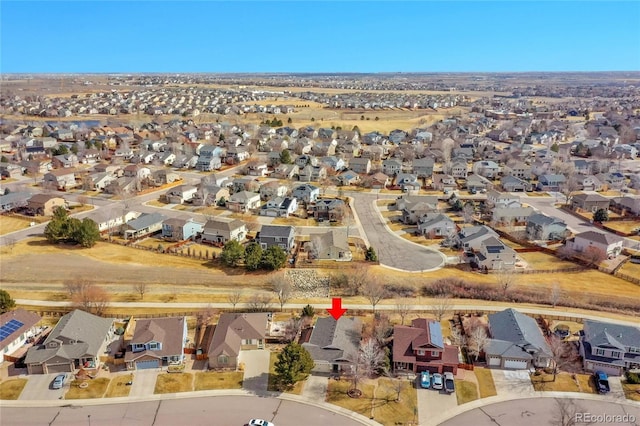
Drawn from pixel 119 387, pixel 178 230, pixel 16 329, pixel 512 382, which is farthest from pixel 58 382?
pixel 512 382

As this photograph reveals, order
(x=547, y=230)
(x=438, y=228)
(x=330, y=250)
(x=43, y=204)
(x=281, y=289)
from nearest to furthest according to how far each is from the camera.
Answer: (x=281, y=289)
(x=330, y=250)
(x=547, y=230)
(x=438, y=228)
(x=43, y=204)

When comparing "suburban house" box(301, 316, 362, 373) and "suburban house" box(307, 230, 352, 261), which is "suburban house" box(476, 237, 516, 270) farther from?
"suburban house" box(301, 316, 362, 373)

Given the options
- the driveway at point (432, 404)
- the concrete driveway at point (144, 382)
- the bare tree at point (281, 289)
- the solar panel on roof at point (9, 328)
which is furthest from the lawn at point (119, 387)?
the driveway at point (432, 404)

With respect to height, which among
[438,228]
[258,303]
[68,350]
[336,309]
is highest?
[438,228]

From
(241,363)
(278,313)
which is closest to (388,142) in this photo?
(278,313)

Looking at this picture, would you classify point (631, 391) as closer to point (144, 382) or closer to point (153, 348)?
point (144, 382)
